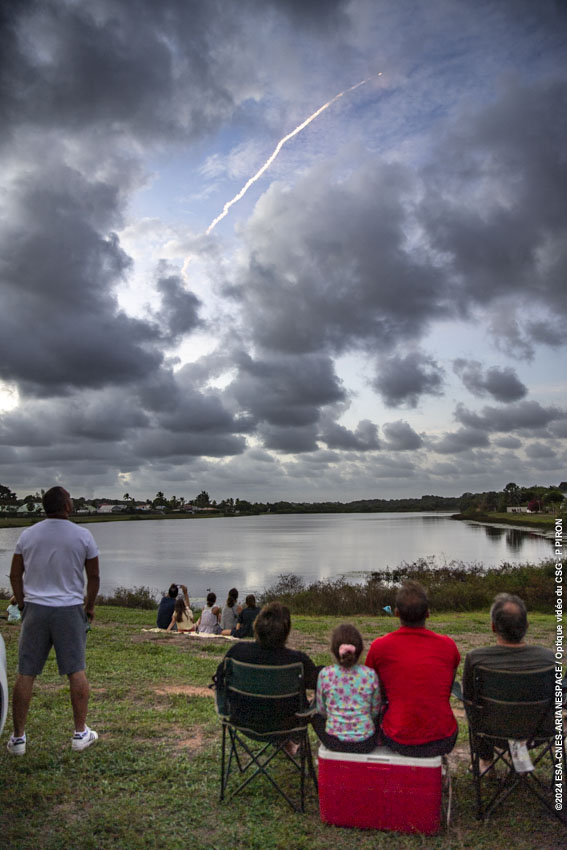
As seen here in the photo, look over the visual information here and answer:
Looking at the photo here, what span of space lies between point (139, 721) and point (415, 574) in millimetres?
23942

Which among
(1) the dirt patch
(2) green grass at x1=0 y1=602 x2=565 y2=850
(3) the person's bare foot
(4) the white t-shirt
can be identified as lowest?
(1) the dirt patch

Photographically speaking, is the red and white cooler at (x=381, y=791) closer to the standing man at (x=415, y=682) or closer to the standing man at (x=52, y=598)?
the standing man at (x=415, y=682)

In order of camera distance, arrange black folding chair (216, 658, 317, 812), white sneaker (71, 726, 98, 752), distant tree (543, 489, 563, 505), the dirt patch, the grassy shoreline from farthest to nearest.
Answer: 1. the grassy shoreline
2. distant tree (543, 489, 563, 505)
3. the dirt patch
4. white sneaker (71, 726, 98, 752)
5. black folding chair (216, 658, 317, 812)

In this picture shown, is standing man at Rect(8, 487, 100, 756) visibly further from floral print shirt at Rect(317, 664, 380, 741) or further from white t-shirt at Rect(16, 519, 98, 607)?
floral print shirt at Rect(317, 664, 380, 741)

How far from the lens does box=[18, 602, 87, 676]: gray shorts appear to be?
15.0 ft

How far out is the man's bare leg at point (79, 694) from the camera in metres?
4.67

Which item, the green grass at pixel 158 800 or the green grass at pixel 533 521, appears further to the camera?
the green grass at pixel 533 521

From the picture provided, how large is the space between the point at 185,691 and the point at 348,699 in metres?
3.55

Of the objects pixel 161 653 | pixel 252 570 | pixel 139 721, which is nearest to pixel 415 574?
pixel 252 570

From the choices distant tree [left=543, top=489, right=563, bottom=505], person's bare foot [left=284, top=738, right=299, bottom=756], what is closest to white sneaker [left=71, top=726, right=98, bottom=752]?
person's bare foot [left=284, top=738, right=299, bottom=756]

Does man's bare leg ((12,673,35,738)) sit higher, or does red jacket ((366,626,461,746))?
red jacket ((366,626,461,746))

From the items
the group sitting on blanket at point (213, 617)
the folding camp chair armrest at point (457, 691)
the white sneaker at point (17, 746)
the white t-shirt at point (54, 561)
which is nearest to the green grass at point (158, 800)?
the white sneaker at point (17, 746)

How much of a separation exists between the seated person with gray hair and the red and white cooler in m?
0.57

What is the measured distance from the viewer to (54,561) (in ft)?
15.2
